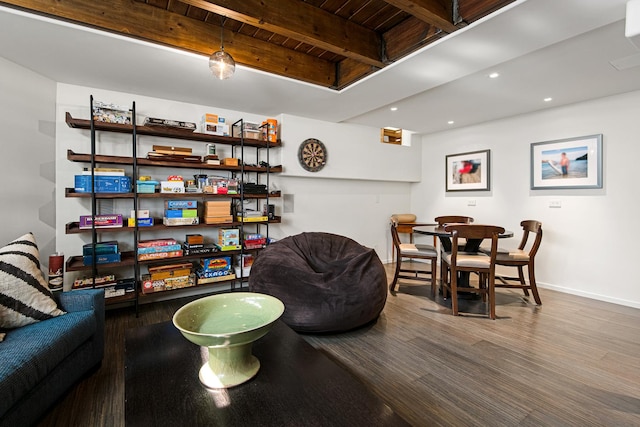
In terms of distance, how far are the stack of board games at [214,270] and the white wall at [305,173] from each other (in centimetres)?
48

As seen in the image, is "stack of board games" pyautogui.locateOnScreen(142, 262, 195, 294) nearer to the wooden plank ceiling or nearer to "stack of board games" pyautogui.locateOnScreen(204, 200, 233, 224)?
"stack of board games" pyautogui.locateOnScreen(204, 200, 233, 224)

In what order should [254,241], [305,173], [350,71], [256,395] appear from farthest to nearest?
1. [305,173]
2. [254,241]
3. [350,71]
4. [256,395]

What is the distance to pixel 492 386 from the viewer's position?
1.89 m

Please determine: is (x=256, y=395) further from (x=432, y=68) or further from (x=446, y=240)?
(x=446, y=240)

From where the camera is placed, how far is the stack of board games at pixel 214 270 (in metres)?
3.37

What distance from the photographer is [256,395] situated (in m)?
1.10

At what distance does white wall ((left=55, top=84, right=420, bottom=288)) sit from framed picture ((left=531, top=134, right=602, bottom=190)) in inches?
78.3

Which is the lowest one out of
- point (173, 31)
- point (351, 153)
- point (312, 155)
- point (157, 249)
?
point (157, 249)

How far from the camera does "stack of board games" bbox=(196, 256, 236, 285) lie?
3373 millimetres

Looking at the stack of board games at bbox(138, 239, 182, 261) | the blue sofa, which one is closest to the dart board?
the stack of board games at bbox(138, 239, 182, 261)

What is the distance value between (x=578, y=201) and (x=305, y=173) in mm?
3571

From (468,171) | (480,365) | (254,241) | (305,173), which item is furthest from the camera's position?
(468,171)

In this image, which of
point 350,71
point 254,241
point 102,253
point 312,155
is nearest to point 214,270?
point 254,241

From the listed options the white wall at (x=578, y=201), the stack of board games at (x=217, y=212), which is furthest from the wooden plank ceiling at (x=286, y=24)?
the white wall at (x=578, y=201)
